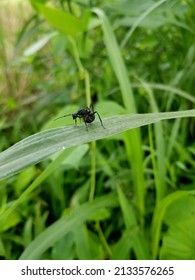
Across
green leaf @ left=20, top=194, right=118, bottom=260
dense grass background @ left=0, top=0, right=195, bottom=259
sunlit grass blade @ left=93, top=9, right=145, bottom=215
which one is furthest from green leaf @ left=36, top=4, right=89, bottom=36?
green leaf @ left=20, top=194, right=118, bottom=260

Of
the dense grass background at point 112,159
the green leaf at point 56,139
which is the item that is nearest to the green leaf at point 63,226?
the dense grass background at point 112,159

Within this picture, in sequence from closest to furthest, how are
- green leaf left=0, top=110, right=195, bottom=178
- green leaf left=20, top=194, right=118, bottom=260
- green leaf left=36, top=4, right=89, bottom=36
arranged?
green leaf left=0, top=110, right=195, bottom=178 < green leaf left=20, top=194, right=118, bottom=260 < green leaf left=36, top=4, right=89, bottom=36

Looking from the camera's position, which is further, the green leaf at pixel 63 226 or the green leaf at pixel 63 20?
the green leaf at pixel 63 20

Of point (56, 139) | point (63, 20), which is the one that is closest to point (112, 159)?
point (63, 20)

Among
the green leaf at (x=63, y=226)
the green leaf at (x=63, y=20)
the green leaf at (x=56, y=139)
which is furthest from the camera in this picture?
the green leaf at (x=63, y=20)

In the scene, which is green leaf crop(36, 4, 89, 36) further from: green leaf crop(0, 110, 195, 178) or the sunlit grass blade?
green leaf crop(0, 110, 195, 178)

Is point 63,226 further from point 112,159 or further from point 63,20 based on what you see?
point 63,20

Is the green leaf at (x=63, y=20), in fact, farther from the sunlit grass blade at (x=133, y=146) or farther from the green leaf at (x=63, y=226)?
the green leaf at (x=63, y=226)

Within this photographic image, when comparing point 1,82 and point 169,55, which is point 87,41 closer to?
point 169,55

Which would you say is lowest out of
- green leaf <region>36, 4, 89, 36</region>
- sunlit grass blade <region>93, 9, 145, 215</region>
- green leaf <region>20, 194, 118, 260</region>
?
green leaf <region>20, 194, 118, 260</region>
